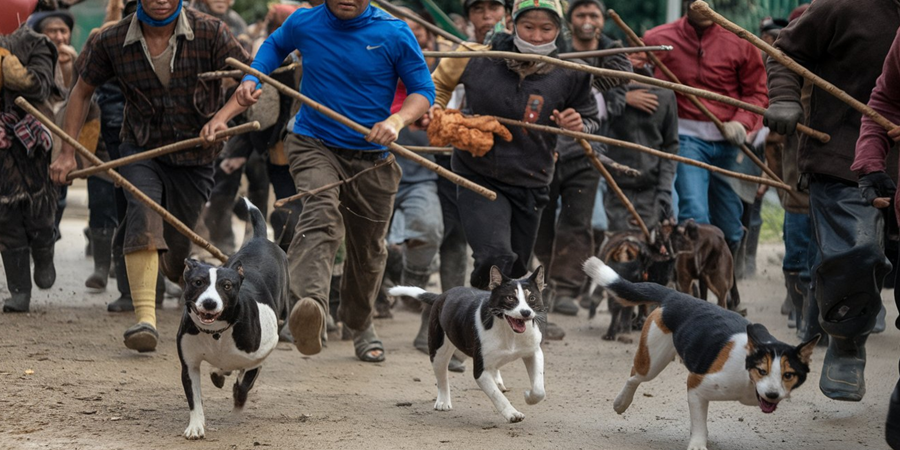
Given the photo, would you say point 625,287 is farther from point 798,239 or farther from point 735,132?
point 735,132

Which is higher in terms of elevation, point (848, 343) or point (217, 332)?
point (848, 343)

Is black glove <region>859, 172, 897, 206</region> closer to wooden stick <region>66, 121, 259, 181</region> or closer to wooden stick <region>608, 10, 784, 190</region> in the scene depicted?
wooden stick <region>608, 10, 784, 190</region>

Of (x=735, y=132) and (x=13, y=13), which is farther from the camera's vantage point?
(x=735, y=132)

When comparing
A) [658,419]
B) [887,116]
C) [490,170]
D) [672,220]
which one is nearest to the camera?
[887,116]

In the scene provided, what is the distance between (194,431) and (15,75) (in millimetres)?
3835

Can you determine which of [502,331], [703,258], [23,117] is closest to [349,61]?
[502,331]

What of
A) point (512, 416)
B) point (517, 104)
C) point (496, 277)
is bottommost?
point (512, 416)

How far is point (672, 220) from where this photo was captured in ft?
33.0

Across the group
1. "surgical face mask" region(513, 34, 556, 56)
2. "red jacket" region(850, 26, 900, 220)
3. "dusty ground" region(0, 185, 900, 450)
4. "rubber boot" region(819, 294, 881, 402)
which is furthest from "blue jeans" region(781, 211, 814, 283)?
"red jacket" region(850, 26, 900, 220)

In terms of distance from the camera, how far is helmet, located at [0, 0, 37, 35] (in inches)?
331

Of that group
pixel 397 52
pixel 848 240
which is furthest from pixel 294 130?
pixel 848 240

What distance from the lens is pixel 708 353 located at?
237 inches

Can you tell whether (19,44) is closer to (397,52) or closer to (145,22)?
(145,22)

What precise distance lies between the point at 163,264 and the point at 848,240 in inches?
173
